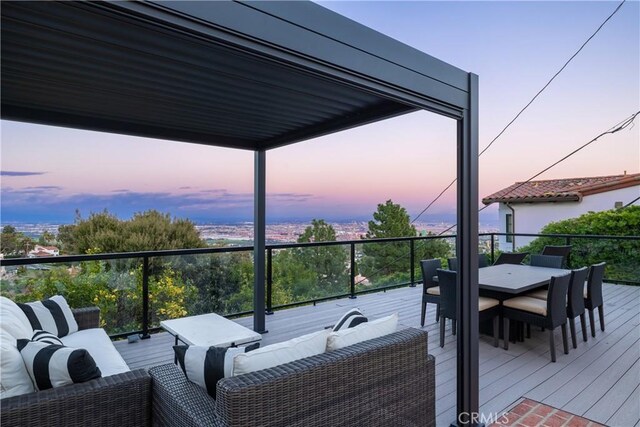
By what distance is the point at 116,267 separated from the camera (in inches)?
160

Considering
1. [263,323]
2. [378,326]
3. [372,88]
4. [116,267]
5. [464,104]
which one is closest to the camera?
[372,88]

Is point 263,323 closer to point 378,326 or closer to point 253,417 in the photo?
point 378,326

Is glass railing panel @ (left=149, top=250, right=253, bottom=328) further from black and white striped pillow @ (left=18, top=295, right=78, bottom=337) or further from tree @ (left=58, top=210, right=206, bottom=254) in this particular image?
tree @ (left=58, top=210, right=206, bottom=254)

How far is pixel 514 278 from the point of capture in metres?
4.23

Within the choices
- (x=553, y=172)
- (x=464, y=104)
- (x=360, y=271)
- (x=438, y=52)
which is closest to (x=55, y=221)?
(x=360, y=271)

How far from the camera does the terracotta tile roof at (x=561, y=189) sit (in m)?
10.3

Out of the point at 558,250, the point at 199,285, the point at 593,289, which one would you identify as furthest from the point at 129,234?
the point at 558,250

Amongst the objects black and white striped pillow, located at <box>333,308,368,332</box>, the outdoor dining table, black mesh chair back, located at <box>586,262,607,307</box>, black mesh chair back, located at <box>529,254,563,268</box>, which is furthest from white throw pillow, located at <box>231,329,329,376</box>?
black mesh chair back, located at <box>529,254,563,268</box>

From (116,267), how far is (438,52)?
7.10 m

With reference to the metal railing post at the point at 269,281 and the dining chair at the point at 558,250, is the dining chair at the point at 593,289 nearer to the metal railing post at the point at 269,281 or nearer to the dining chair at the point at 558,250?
the dining chair at the point at 558,250

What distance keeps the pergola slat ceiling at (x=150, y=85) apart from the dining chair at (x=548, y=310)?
231 cm

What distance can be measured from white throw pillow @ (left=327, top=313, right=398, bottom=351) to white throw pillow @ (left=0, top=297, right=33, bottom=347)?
2.00 metres

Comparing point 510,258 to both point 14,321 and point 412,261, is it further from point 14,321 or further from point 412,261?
point 14,321

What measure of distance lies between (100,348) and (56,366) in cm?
119
